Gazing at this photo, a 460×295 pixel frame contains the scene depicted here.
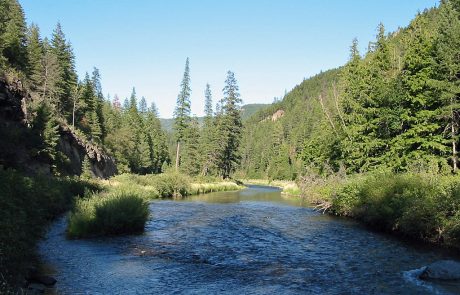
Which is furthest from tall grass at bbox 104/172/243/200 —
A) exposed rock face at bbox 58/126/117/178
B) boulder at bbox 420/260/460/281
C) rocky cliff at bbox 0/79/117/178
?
boulder at bbox 420/260/460/281

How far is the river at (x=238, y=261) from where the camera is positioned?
1252 cm

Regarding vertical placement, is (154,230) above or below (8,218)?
below

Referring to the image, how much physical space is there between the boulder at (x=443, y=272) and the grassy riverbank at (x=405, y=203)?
180 inches

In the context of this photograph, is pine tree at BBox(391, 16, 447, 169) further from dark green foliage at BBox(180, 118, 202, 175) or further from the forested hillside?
dark green foliage at BBox(180, 118, 202, 175)

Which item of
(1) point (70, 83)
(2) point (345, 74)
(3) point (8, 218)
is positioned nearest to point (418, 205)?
(3) point (8, 218)

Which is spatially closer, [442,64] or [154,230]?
[154,230]

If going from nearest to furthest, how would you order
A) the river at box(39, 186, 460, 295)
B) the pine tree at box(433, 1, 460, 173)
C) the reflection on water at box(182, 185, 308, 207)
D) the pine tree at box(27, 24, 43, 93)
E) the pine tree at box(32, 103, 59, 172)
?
the river at box(39, 186, 460, 295) → the pine tree at box(433, 1, 460, 173) → the pine tree at box(32, 103, 59, 172) → the reflection on water at box(182, 185, 308, 207) → the pine tree at box(27, 24, 43, 93)

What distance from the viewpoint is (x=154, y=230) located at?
22562 millimetres

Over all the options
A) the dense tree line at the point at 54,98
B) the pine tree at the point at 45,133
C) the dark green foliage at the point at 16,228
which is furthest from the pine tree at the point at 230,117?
the dark green foliage at the point at 16,228

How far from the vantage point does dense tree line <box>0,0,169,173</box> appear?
4309cm

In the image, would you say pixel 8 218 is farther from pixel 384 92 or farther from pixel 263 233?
pixel 384 92

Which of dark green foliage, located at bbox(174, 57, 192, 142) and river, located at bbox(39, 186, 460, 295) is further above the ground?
dark green foliage, located at bbox(174, 57, 192, 142)

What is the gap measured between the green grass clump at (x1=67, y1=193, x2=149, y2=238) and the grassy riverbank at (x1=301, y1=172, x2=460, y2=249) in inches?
550

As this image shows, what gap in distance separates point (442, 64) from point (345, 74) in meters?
20.6
